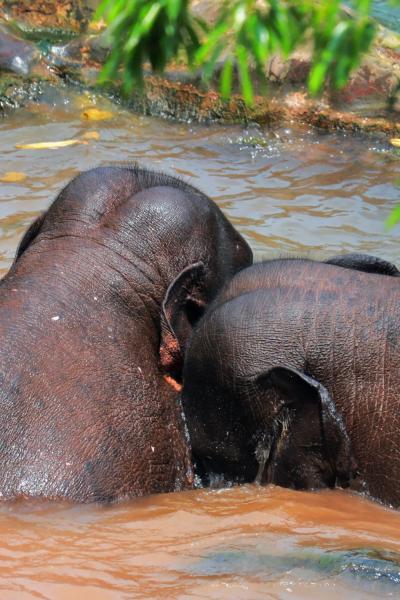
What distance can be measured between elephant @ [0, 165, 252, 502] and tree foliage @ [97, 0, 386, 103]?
1.98 metres

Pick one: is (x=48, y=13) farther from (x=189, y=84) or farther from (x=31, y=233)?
(x=31, y=233)

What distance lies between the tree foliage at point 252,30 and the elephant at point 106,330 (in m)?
1.98

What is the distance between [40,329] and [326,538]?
1.40 metres

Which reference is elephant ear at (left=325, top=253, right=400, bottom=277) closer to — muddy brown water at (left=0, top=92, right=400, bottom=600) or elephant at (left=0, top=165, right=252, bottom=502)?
elephant at (left=0, top=165, right=252, bottom=502)

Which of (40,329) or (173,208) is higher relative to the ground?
(173,208)

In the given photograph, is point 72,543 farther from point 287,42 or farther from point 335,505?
point 287,42

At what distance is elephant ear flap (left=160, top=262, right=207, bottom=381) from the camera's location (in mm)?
4703

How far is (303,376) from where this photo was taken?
405 cm

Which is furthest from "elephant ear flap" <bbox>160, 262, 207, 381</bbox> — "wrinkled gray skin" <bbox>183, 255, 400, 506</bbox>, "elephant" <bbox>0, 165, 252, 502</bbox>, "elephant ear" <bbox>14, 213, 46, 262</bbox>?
"elephant ear" <bbox>14, 213, 46, 262</bbox>

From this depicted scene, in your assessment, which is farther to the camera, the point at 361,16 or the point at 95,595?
the point at 95,595

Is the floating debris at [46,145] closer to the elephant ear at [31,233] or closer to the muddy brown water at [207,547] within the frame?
the elephant ear at [31,233]

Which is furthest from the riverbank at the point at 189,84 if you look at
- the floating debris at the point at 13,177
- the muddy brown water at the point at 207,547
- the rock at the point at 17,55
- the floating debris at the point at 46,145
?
the muddy brown water at the point at 207,547

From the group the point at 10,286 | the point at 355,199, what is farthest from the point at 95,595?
the point at 355,199

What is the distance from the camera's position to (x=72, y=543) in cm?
368
